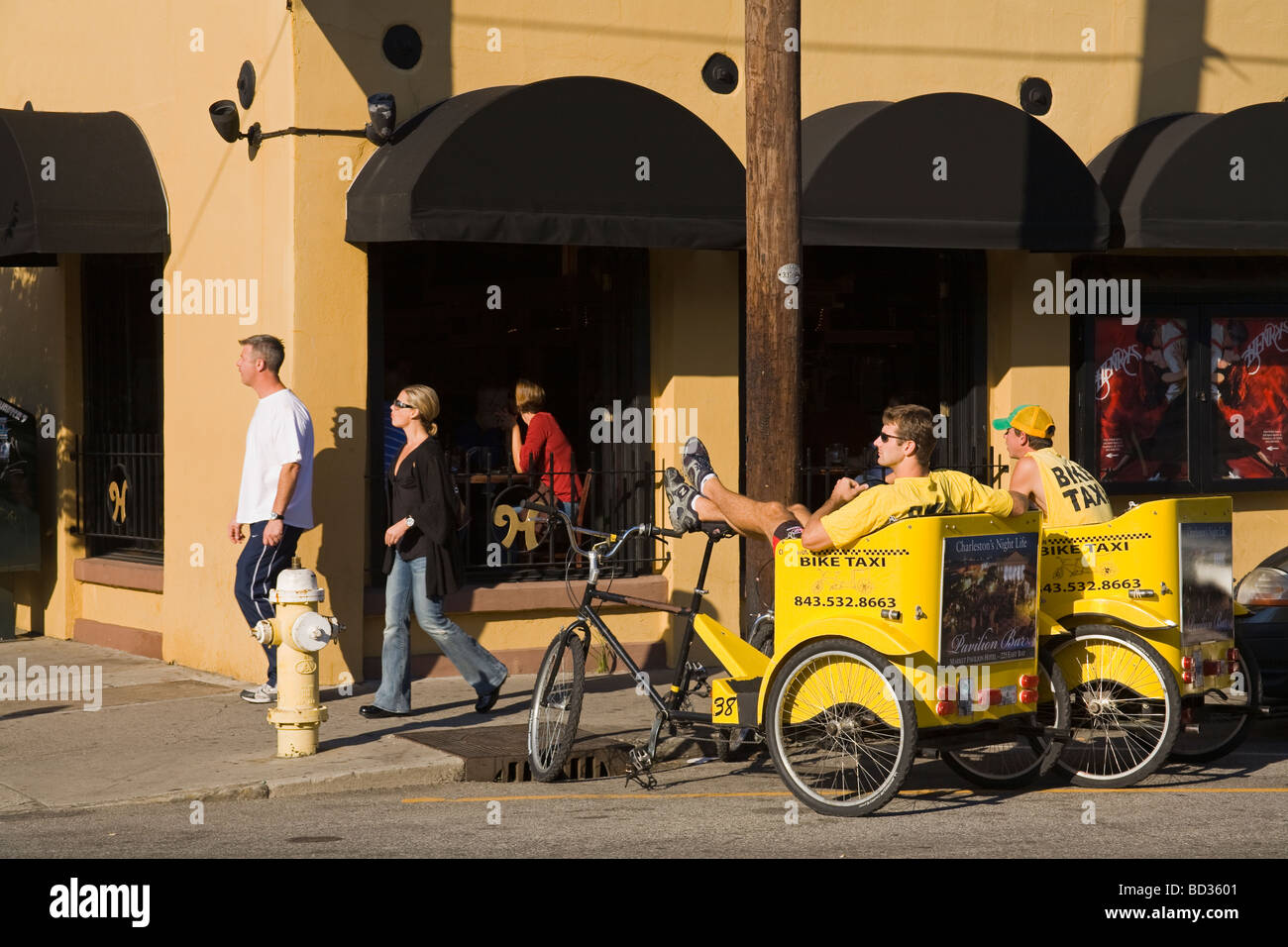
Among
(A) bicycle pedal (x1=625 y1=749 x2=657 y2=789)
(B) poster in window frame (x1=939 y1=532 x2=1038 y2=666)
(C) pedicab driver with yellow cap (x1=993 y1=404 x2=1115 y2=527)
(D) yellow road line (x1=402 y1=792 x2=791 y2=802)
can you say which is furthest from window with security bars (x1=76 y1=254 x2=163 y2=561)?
(B) poster in window frame (x1=939 y1=532 x2=1038 y2=666)

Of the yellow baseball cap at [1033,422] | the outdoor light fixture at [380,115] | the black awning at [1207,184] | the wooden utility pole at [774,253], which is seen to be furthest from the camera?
the black awning at [1207,184]

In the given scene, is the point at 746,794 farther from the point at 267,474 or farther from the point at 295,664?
the point at 267,474

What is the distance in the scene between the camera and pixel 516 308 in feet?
37.6

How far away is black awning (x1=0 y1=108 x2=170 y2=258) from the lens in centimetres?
1062

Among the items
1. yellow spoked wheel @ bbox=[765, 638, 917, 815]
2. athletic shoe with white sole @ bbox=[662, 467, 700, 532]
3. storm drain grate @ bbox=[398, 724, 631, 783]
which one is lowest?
storm drain grate @ bbox=[398, 724, 631, 783]

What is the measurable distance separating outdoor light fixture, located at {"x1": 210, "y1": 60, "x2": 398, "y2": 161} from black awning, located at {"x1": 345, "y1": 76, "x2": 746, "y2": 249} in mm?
161

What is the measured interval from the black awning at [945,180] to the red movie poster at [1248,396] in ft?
8.15

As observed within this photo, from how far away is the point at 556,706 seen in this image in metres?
7.74

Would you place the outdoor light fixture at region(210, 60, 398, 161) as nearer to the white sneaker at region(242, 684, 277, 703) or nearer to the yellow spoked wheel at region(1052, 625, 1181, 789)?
the white sneaker at region(242, 684, 277, 703)

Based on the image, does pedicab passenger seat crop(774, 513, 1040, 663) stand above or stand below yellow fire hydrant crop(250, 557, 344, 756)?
above

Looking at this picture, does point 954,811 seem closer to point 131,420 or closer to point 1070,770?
point 1070,770

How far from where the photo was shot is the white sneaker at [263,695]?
31.3ft

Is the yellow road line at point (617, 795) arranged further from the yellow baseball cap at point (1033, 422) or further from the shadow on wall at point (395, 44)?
the shadow on wall at point (395, 44)

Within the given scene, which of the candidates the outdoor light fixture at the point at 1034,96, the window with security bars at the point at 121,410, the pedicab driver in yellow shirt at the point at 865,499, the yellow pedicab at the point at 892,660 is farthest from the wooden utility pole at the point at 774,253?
the window with security bars at the point at 121,410
